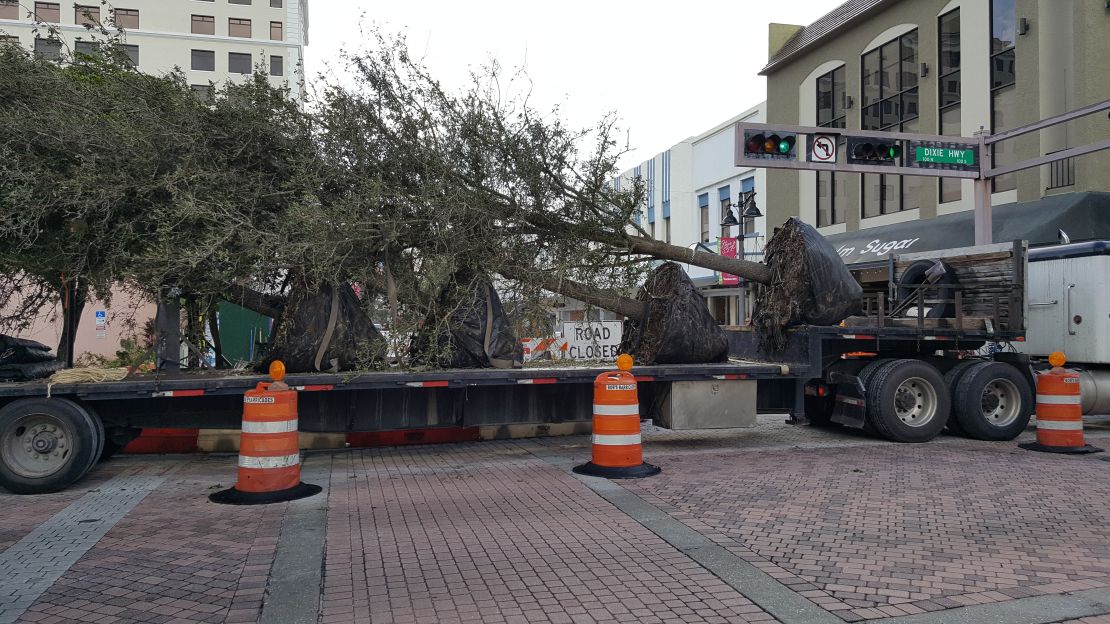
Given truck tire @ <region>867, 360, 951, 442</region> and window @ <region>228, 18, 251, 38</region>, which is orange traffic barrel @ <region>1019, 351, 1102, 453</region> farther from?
window @ <region>228, 18, 251, 38</region>

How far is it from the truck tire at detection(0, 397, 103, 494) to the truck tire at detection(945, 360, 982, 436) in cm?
974

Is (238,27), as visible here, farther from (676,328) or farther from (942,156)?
(676,328)

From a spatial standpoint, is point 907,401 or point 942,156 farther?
point 942,156

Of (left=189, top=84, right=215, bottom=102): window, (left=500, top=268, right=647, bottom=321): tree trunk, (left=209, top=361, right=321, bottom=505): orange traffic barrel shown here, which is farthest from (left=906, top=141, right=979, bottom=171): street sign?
(left=209, top=361, right=321, bottom=505): orange traffic barrel

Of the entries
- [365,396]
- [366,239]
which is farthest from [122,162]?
[365,396]

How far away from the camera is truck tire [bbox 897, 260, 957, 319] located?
1149cm

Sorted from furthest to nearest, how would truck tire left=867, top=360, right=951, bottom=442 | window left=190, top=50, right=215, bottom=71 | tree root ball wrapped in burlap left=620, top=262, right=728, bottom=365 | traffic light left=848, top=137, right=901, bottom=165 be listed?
window left=190, top=50, right=215, bottom=71 → traffic light left=848, top=137, right=901, bottom=165 → truck tire left=867, top=360, right=951, bottom=442 → tree root ball wrapped in burlap left=620, top=262, right=728, bottom=365

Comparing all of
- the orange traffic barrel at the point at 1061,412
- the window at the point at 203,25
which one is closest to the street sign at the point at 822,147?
the orange traffic barrel at the point at 1061,412

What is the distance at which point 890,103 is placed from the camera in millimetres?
23703

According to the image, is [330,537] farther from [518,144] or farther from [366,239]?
[518,144]

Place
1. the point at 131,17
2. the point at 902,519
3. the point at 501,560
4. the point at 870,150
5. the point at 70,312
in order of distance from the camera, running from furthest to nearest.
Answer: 1. the point at 131,17
2. the point at 870,150
3. the point at 70,312
4. the point at 902,519
5. the point at 501,560

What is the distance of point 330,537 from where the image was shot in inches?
236

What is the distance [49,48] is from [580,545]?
31.9 ft

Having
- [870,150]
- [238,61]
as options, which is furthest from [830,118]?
[238,61]
